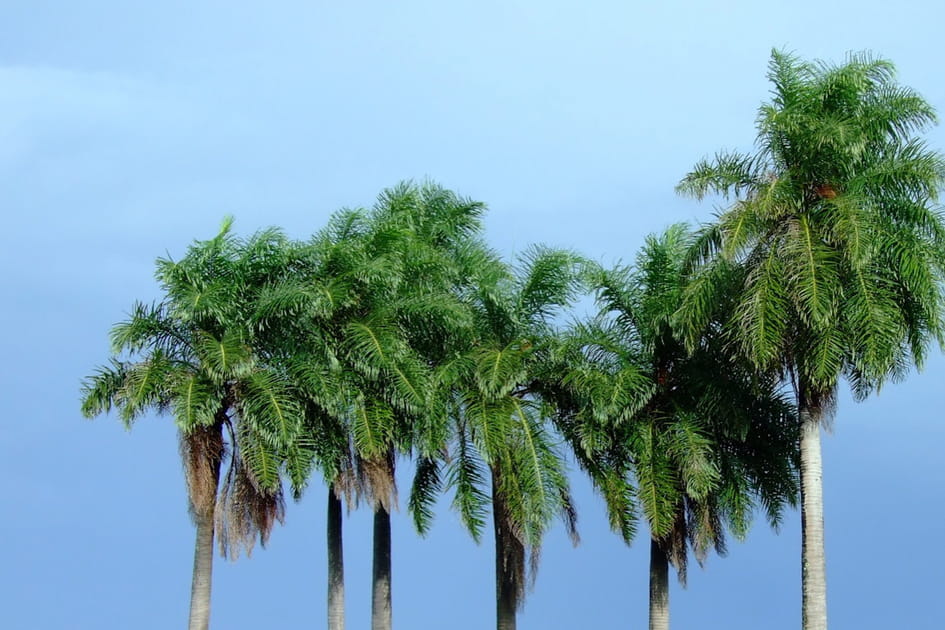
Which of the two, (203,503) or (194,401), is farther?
(203,503)

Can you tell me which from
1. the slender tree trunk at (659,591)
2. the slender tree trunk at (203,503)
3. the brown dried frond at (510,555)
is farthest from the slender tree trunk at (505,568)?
the slender tree trunk at (203,503)

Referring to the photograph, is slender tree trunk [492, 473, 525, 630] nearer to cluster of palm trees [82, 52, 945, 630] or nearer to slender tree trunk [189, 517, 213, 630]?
cluster of palm trees [82, 52, 945, 630]

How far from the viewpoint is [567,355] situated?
34.4 meters

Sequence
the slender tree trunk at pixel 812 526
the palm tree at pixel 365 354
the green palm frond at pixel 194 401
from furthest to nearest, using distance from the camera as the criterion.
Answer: the palm tree at pixel 365 354
the green palm frond at pixel 194 401
the slender tree trunk at pixel 812 526

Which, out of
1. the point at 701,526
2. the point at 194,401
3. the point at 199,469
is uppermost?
the point at 194,401

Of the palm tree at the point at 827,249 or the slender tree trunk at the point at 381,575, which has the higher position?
the palm tree at the point at 827,249

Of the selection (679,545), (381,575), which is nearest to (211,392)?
(381,575)

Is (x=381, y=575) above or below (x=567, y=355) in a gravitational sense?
below

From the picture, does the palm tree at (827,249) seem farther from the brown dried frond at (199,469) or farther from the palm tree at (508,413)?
the brown dried frond at (199,469)

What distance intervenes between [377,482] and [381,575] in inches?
93.2

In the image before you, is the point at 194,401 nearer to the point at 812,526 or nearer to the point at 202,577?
the point at 202,577

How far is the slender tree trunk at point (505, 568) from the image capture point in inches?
1350

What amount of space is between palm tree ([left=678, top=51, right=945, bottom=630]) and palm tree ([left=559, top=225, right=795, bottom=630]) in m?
2.09

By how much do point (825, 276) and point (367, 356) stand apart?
905 cm
